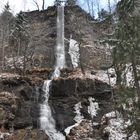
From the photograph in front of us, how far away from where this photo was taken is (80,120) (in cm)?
2675

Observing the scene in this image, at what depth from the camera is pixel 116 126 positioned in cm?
2331

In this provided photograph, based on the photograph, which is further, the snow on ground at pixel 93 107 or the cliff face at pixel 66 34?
the cliff face at pixel 66 34

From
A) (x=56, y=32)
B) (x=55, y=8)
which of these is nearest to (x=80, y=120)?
(x=56, y=32)

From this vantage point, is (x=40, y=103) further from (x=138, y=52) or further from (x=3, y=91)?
(x=138, y=52)

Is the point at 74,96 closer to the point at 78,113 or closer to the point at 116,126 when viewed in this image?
the point at 78,113

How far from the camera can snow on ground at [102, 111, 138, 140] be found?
71.9ft

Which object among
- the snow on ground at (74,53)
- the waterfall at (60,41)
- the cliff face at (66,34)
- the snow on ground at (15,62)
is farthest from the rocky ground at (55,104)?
the snow on ground at (74,53)

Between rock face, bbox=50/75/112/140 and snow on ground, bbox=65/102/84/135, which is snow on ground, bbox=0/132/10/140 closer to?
snow on ground, bbox=65/102/84/135

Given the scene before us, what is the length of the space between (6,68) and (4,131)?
15384 millimetres

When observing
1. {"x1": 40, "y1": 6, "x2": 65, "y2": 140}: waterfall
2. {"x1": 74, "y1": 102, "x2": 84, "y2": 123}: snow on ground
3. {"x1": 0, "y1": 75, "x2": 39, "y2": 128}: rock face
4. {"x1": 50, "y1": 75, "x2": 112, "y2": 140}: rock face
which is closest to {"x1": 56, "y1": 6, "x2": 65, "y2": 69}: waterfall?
{"x1": 40, "y1": 6, "x2": 65, "y2": 140}: waterfall

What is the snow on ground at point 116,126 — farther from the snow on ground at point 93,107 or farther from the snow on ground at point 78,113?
the snow on ground at point 78,113

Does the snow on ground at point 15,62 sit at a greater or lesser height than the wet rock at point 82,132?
greater

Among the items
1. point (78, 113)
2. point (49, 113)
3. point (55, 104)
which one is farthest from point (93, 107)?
point (49, 113)

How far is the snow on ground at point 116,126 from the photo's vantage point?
21.9m
